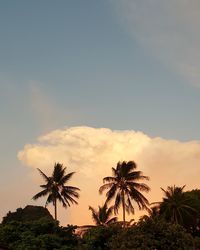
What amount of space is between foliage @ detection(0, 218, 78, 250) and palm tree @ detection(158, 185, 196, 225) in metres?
36.2

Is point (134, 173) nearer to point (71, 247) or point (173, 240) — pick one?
point (71, 247)

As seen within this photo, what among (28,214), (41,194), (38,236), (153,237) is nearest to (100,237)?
(153,237)

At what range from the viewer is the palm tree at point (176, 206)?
70.6 meters

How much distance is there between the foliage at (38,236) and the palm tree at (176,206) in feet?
119

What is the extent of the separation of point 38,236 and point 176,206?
1612 inches

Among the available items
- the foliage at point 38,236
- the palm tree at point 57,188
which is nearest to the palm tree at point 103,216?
the palm tree at point 57,188

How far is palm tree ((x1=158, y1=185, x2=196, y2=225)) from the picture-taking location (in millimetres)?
70625

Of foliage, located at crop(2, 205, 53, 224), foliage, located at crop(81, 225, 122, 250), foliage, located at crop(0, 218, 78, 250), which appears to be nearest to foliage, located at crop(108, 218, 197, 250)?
foliage, located at crop(81, 225, 122, 250)

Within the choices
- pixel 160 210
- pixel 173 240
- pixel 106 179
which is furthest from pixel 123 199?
pixel 173 240

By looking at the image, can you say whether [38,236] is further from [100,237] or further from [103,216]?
[103,216]

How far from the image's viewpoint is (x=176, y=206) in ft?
234

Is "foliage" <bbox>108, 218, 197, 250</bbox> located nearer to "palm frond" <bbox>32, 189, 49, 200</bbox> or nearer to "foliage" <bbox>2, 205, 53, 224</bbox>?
"foliage" <bbox>2, 205, 53, 224</bbox>

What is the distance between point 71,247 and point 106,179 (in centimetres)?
3537

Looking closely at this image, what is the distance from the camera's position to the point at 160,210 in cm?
7344
